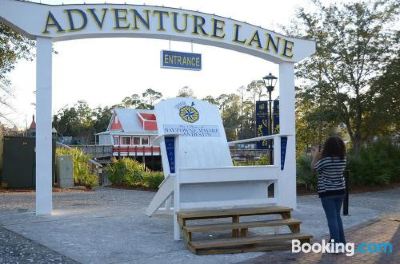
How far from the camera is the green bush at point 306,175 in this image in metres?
14.5

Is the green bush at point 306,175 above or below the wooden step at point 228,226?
above

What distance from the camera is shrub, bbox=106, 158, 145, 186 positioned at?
18.7 m

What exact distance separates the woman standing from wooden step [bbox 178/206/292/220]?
2.78 ft

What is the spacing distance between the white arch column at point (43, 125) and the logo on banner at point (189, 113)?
2445 mm

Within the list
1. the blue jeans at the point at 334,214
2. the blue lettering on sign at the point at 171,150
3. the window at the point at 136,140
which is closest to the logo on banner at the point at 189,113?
the blue lettering on sign at the point at 171,150

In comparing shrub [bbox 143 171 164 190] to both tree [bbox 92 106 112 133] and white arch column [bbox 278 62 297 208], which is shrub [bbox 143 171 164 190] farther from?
tree [bbox 92 106 112 133]

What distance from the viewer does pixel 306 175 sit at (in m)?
14.5

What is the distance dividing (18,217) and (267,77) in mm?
9548

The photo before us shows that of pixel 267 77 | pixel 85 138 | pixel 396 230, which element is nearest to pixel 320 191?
pixel 396 230

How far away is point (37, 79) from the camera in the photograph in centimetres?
884

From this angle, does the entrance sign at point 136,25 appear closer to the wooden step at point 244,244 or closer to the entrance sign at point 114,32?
the entrance sign at point 114,32

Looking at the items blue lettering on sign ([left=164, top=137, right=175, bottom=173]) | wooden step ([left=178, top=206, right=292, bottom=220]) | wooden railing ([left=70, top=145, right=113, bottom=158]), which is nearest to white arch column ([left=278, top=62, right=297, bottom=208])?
wooden step ([left=178, top=206, right=292, bottom=220])

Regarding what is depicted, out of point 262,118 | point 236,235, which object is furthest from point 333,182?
point 262,118

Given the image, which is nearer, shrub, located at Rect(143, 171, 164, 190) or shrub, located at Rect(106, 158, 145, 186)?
shrub, located at Rect(143, 171, 164, 190)
